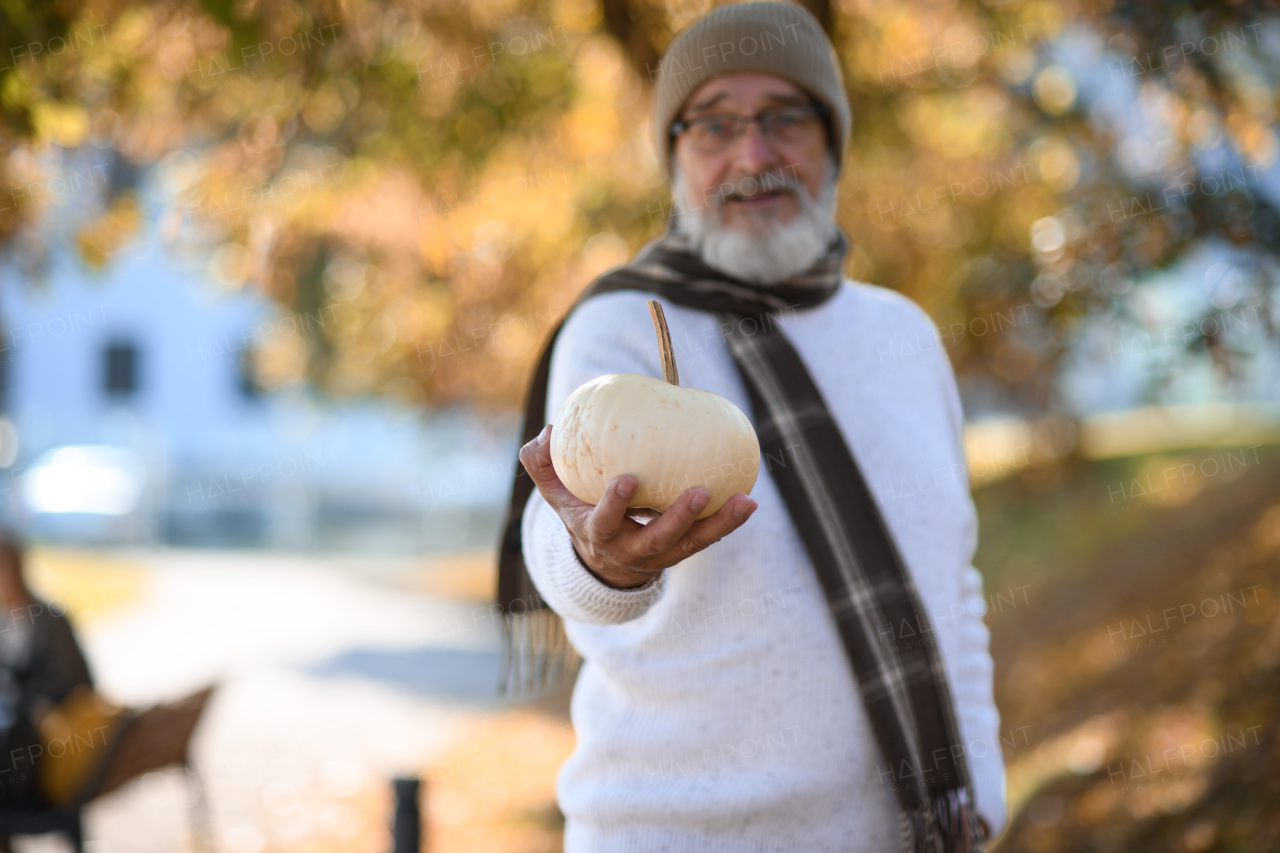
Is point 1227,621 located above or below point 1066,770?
above

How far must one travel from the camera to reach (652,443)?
5.12ft

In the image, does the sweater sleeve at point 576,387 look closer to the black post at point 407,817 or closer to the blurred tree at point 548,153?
the blurred tree at point 548,153

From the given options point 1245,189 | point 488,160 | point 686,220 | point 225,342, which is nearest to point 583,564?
point 686,220

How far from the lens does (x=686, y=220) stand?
2.32m

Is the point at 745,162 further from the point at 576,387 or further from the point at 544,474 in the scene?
the point at 544,474

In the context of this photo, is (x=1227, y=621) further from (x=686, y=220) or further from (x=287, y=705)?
(x=287, y=705)

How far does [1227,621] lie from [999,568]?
459 cm

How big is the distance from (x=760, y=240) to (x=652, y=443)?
0.84m

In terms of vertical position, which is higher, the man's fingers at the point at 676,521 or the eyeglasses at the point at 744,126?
the eyeglasses at the point at 744,126

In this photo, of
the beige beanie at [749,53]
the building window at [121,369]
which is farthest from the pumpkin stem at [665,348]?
the building window at [121,369]

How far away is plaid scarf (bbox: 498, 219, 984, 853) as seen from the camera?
6.46 feet

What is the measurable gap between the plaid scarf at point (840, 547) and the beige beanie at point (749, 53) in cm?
36

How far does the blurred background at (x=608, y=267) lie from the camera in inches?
169

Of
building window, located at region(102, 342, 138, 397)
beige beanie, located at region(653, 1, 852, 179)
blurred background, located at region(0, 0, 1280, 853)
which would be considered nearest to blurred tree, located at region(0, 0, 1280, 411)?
blurred background, located at region(0, 0, 1280, 853)
